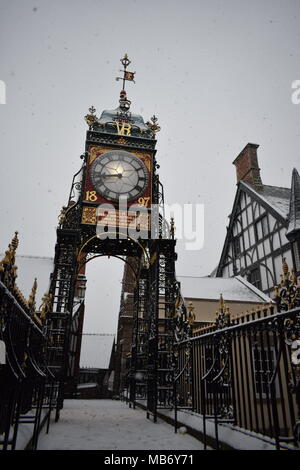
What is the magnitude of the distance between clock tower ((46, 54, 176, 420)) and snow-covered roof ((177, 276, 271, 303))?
17.8 ft

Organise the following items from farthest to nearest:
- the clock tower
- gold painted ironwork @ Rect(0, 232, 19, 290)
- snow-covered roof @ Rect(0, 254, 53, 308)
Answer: snow-covered roof @ Rect(0, 254, 53, 308), the clock tower, gold painted ironwork @ Rect(0, 232, 19, 290)

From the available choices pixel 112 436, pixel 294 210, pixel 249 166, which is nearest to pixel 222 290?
pixel 294 210

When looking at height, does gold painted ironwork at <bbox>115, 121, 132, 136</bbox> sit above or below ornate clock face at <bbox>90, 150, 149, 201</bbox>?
above

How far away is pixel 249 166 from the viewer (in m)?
22.8

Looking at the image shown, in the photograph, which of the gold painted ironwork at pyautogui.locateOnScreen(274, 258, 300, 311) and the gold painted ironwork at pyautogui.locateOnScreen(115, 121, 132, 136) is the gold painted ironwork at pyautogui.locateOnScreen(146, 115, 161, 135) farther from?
the gold painted ironwork at pyautogui.locateOnScreen(274, 258, 300, 311)

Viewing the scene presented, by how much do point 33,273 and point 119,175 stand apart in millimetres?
7423

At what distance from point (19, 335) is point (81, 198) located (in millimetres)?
5658

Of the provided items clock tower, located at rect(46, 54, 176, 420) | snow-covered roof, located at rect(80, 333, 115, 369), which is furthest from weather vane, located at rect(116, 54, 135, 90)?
snow-covered roof, located at rect(80, 333, 115, 369)

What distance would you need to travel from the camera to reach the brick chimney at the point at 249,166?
22.1 metres

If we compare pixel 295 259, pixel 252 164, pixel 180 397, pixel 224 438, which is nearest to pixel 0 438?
pixel 224 438

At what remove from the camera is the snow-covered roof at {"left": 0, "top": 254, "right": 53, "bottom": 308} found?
12812mm

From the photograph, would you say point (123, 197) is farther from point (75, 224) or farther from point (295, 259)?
point (295, 259)

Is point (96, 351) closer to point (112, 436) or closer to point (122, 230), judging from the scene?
point (122, 230)

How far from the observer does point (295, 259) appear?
14227 millimetres
